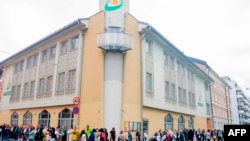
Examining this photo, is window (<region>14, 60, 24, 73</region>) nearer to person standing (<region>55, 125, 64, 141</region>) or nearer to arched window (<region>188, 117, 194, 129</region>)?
person standing (<region>55, 125, 64, 141</region>)

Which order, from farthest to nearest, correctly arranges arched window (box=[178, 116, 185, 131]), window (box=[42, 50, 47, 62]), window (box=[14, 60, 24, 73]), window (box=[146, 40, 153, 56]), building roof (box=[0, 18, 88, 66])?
window (box=[14, 60, 24, 73])
arched window (box=[178, 116, 185, 131])
window (box=[42, 50, 47, 62])
window (box=[146, 40, 153, 56])
building roof (box=[0, 18, 88, 66])

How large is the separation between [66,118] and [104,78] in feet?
17.2

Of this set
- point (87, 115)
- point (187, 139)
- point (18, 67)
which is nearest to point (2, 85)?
point (18, 67)

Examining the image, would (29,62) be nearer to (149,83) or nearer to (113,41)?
(113,41)

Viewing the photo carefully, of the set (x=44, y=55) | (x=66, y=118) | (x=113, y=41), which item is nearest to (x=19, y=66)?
(x=44, y=55)

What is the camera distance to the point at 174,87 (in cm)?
2736

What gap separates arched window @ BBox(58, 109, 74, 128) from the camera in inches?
803

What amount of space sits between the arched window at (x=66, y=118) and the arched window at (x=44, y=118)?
6.80 feet

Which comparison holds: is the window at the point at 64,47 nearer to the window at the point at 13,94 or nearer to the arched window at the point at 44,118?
the arched window at the point at 44,118

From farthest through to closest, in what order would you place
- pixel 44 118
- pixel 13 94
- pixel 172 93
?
pixel 13 94, pixel 172 93, pixel 44 118

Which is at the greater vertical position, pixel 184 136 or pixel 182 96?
pixel 182 96

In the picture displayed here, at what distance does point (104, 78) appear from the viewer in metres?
18.6

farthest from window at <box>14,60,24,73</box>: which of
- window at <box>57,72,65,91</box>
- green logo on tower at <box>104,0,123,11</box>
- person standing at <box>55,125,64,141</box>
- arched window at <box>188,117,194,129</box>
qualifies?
arched window at <box>188,117,194,129</box>

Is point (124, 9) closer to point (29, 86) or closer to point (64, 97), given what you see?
point (64, 97)
